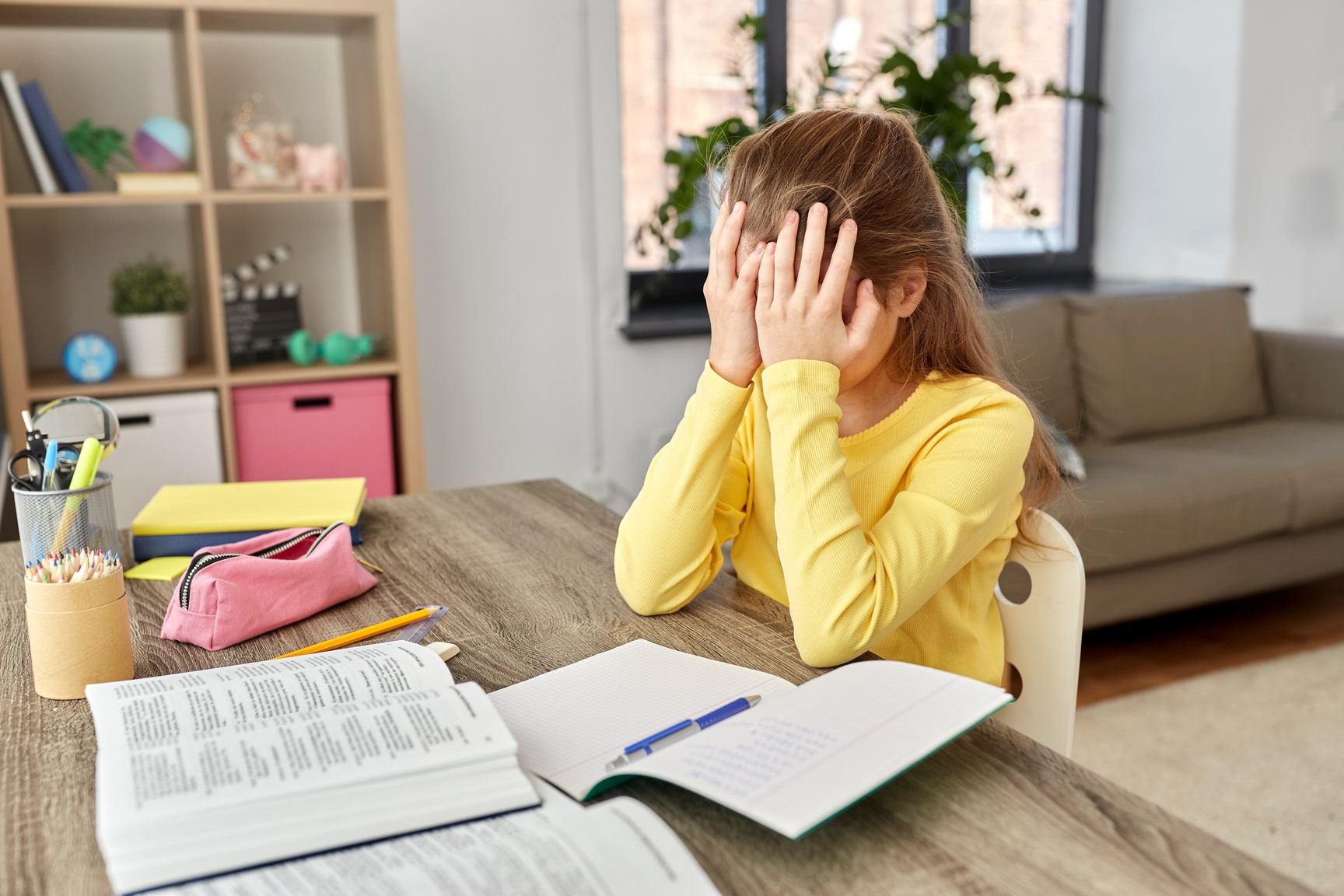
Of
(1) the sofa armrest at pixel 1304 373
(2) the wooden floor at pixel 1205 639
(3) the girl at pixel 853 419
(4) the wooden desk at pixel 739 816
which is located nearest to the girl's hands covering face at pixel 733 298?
(3) the girl at pixel 853 419

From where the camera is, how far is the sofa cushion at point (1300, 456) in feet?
8.21

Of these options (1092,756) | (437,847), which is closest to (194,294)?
(1092,756)

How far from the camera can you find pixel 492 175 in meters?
2.91

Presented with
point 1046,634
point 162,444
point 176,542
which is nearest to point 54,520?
point 176,542

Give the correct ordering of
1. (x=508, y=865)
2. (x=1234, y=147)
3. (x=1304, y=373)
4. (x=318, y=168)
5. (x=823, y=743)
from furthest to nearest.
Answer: (x=1234, y=147), (x=1304, y=373), (x=318, y=168), (x=823, y=743), (x=508, y=865)

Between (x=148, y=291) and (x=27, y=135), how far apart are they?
36 cm

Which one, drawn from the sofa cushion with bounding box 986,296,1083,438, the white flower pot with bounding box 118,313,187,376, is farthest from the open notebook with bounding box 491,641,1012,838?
the sofa cushion with bounding box 986,296,1083,438

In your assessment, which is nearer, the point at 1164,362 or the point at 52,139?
the point at 52,139

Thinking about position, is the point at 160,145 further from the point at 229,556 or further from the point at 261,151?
the point at 229,556

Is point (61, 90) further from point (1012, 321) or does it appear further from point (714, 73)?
point (1012, 321)

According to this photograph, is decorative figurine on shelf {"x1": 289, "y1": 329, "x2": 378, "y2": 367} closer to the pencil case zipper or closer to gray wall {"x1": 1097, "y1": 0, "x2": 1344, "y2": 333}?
the pencil case zipper

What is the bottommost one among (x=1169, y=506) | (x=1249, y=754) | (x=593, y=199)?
(x=1249, y=754)

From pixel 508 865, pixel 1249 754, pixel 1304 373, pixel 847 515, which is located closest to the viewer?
pixel 508 865

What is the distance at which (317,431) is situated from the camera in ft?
8.11
